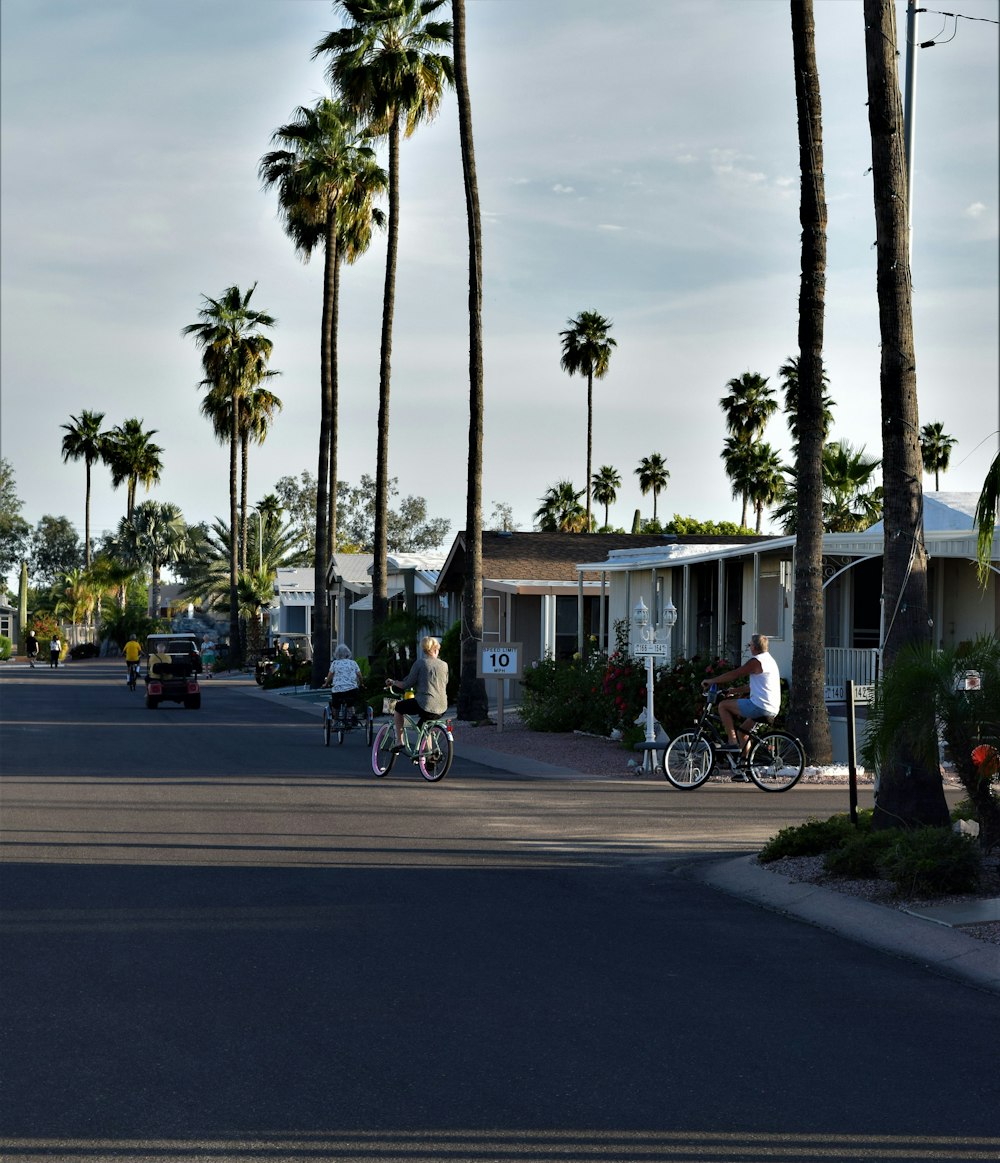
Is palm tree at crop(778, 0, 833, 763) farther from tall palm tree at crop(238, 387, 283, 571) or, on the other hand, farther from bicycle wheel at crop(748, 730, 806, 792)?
tall palm tree at crop(238, 387, 283, 571)

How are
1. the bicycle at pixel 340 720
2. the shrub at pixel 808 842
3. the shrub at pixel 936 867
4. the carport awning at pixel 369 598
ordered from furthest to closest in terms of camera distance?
the carport awning at pixel 369 598 → the bicycle at pixel 340 720 → the shrub at pixel 808 842 → the shrub at pixel 936 867

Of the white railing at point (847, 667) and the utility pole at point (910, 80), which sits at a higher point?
the utility pole at point (910, 80)

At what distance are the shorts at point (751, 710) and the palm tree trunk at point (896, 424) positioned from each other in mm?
5445

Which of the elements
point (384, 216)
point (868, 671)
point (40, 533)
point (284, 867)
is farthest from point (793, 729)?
point (40, 533)

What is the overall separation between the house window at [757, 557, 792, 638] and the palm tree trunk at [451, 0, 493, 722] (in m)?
5.43

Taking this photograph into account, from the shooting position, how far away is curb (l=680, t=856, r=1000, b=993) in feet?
25.6

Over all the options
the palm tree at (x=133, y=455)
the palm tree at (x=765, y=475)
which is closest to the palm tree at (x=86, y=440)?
the palm tree at (x=133, y=455)

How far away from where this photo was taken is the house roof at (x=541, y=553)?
1362 inches

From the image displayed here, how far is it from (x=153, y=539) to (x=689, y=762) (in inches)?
3350

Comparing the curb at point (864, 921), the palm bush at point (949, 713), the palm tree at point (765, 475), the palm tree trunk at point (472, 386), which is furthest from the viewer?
the palm tree at point (765, 475)

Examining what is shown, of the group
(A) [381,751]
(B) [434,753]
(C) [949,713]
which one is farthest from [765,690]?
(C) [949,713]

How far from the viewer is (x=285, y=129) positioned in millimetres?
41906

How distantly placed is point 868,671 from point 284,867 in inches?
561

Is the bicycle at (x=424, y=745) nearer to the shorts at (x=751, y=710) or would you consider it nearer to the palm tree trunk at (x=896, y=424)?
the shorts at (x=751, y=710)
